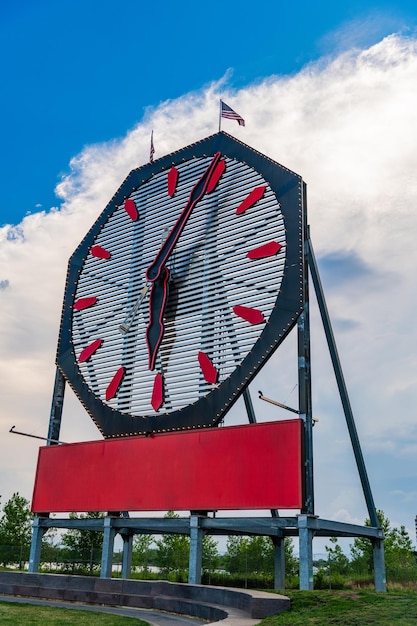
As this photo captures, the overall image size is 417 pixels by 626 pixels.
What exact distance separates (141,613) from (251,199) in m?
16.9

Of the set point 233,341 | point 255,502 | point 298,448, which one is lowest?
point 255,502

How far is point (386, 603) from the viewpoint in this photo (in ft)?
40.3

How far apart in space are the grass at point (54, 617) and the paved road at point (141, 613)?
606mm

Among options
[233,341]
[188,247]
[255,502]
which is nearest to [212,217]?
[188,247]

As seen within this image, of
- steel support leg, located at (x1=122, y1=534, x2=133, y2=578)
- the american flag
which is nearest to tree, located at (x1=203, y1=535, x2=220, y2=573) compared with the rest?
steel support leg, located at (x1=122, y1=534, x2=133, y2=578)

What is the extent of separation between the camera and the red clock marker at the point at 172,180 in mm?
30712

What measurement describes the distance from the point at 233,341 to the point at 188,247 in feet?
18.9

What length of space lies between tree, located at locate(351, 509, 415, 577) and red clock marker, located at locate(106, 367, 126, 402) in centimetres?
2157

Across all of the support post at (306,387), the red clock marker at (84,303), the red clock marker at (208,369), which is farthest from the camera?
the red clock marker at (84,303)

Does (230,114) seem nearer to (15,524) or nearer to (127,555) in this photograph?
(127,555)

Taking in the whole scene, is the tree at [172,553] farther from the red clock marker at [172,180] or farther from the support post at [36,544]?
the red clock marker at [172,180]

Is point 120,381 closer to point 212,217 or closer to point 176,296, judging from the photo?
point 176,296

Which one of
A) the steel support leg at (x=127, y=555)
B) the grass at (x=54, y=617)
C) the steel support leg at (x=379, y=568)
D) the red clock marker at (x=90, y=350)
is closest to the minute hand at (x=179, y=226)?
the red clock marker at (x=90, y=350)

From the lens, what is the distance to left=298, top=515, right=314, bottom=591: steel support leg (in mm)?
20219
